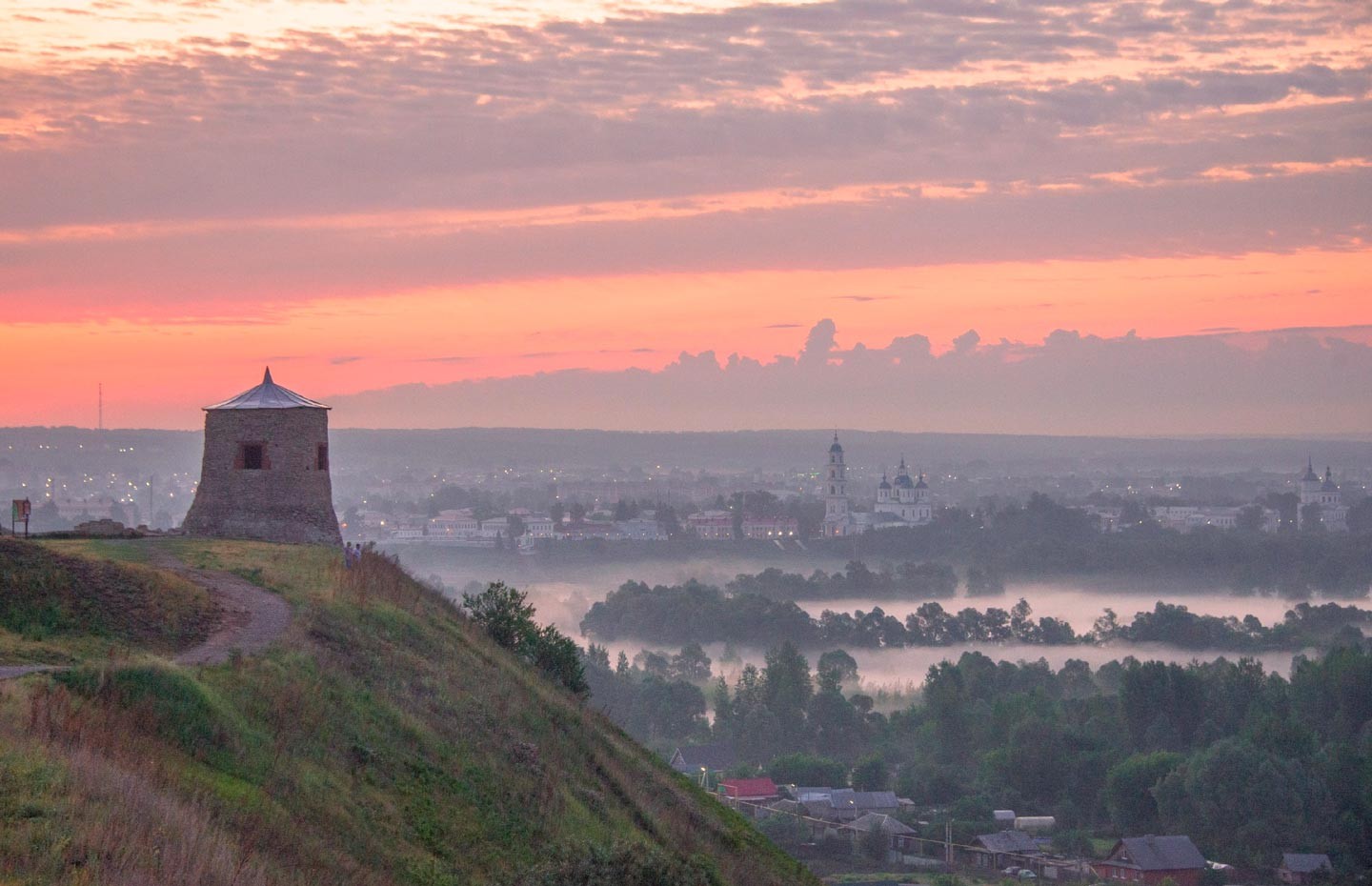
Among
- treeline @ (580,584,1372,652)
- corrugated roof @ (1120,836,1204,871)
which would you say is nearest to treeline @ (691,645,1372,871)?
corrugated roof @ (1120,836,1204,871)

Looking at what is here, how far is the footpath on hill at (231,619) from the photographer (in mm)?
14820

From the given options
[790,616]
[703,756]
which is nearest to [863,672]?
[790,616]

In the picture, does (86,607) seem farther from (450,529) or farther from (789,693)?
(450,529)

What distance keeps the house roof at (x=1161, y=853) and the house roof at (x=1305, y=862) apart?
263 centimetres

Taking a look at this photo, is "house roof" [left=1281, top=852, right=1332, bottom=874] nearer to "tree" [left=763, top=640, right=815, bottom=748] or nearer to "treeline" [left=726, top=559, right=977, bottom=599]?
"tree" [left=763, top=640, right=815, bottom=748]

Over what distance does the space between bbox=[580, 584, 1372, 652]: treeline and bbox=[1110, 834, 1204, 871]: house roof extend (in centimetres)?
6264

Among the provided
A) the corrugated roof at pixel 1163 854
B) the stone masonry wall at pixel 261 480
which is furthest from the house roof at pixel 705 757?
the stone masonry wall at pixel 261 480

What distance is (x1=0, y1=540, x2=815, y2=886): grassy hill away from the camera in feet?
31.0

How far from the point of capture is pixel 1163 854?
48812mm

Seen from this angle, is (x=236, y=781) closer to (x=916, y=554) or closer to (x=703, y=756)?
(x=703, y=756)

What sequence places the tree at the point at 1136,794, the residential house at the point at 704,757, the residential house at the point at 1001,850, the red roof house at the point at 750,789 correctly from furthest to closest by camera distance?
1. the residential house at the point at 704,757
2. the tree at the point at 1136,794
3. the red roof house at the point at 750,789
4. the residential house at the point at 1001,850

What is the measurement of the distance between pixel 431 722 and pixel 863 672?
8875 centimetres

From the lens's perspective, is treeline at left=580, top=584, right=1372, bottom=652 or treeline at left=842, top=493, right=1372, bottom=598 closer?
treeline at left=580, top=584, right=1372, bottom=652

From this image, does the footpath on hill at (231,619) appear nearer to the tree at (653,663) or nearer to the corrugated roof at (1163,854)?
the corrugated roof at (1163,854)
